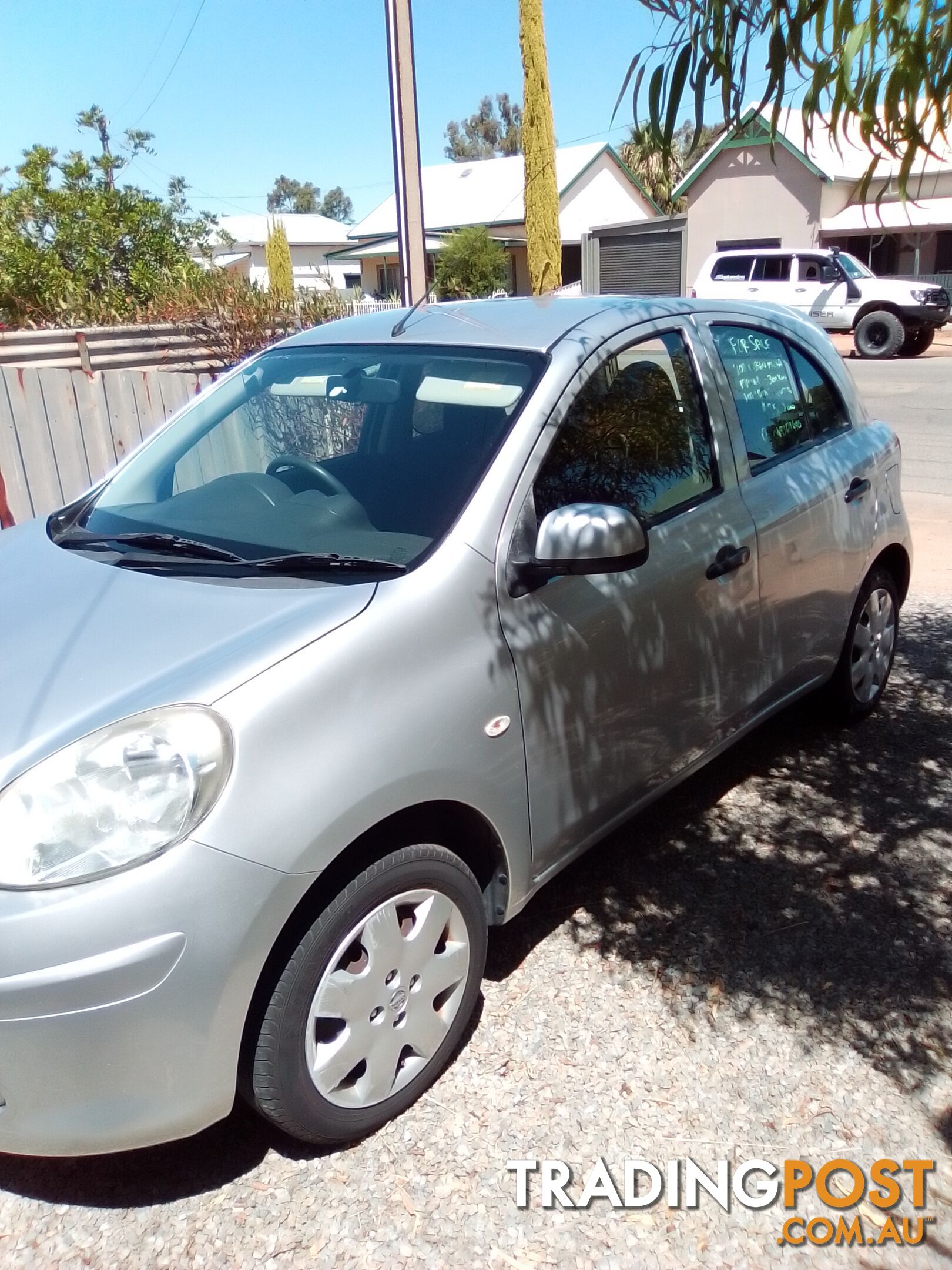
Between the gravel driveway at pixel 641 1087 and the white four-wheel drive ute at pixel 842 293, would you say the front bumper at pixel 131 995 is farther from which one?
the white four-wheel drive ute at pixel 842 293

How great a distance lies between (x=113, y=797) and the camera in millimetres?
2068

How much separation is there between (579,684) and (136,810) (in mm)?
1229

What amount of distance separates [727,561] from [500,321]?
1.03 meters

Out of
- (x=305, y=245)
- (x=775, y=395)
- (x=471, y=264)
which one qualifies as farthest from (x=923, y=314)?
(x=305, y=245)

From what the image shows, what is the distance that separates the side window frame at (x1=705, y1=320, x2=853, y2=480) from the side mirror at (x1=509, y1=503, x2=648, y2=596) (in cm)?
103

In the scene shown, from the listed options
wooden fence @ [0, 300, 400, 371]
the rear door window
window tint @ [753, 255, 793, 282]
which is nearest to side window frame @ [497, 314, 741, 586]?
the rear door window

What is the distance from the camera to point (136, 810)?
2061 millimetres

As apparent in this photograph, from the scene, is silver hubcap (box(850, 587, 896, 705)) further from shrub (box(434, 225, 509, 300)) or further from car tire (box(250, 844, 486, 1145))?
shrub (box(434, 225, 509, 300))

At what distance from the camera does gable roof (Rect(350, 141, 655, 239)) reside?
36625mm

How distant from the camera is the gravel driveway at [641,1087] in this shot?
2.29 m

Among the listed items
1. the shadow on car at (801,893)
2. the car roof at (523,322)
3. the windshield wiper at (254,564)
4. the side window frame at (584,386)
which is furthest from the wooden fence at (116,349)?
the windshield wiper at (254,564)

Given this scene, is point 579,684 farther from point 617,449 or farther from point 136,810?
point 136,810

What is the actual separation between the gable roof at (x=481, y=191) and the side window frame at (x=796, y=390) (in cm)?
3364

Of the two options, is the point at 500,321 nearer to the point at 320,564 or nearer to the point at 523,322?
the point at 523,322
